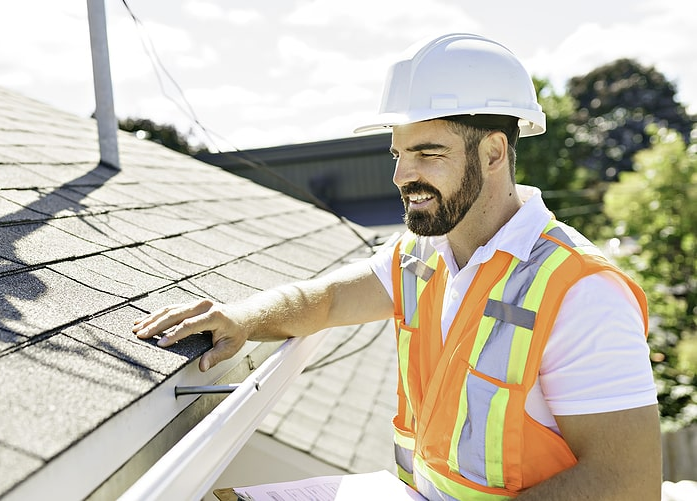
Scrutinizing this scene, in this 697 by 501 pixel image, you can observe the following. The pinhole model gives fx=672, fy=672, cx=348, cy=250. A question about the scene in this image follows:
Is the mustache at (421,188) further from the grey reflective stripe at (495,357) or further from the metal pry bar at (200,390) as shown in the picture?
the metal pry bar at (200,390)

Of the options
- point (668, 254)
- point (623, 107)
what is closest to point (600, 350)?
point (668, 254)

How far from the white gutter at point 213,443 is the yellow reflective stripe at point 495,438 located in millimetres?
656

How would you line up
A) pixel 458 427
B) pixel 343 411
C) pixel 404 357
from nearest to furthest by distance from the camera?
pixel 458 427 → pixel 404 357 → pixel 343 411

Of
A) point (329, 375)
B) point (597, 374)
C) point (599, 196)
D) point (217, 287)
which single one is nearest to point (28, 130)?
point (217, 287)

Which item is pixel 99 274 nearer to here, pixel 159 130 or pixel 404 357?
pixel 404 357

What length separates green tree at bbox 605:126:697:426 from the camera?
8.26 meters

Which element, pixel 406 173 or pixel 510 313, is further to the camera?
pixel 406 173

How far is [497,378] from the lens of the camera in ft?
6.25

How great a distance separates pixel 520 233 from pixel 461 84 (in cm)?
54

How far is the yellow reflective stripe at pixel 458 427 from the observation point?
1.98 m

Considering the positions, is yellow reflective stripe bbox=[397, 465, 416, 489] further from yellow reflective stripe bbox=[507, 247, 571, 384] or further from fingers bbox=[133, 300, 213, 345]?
fingers bbox=[133, 300, 213, 345]

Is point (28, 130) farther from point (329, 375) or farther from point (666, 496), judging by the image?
point (666, 496)

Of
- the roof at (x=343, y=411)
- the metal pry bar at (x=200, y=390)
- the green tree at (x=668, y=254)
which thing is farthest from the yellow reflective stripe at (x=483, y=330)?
the green tree at (x=668, y=254)

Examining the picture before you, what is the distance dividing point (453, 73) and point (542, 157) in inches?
814
